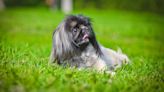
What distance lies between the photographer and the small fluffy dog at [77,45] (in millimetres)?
9172

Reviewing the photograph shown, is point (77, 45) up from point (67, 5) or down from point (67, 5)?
up

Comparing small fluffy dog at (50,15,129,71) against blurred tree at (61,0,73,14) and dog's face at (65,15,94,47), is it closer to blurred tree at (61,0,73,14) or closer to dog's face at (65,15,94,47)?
dog's face at (65,15,94,47)

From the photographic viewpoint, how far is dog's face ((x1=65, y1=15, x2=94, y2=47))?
9.15 metres

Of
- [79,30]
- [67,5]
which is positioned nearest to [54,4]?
[67,5]

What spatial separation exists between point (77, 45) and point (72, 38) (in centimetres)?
14

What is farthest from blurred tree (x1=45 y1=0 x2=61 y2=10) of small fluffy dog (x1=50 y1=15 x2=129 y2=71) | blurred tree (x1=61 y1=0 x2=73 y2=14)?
small fluffy dog (x1=50 y1=15 x2=129 y2=71)

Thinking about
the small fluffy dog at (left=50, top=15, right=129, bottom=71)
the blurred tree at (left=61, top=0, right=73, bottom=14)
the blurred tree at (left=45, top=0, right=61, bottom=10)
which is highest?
the small fluffy dog at (left=50, top=15, right=129, bottom=71)

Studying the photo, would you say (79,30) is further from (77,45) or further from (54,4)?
(54,4)

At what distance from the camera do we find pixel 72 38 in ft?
30.1

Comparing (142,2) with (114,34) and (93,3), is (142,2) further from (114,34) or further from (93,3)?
(114,34)

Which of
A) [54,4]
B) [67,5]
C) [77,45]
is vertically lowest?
[54,4]

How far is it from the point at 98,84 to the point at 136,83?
0.89 metres

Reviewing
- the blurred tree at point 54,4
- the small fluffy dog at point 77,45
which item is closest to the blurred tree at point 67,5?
the blurred tree at point 54,4

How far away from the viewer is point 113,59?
10.7 metres
